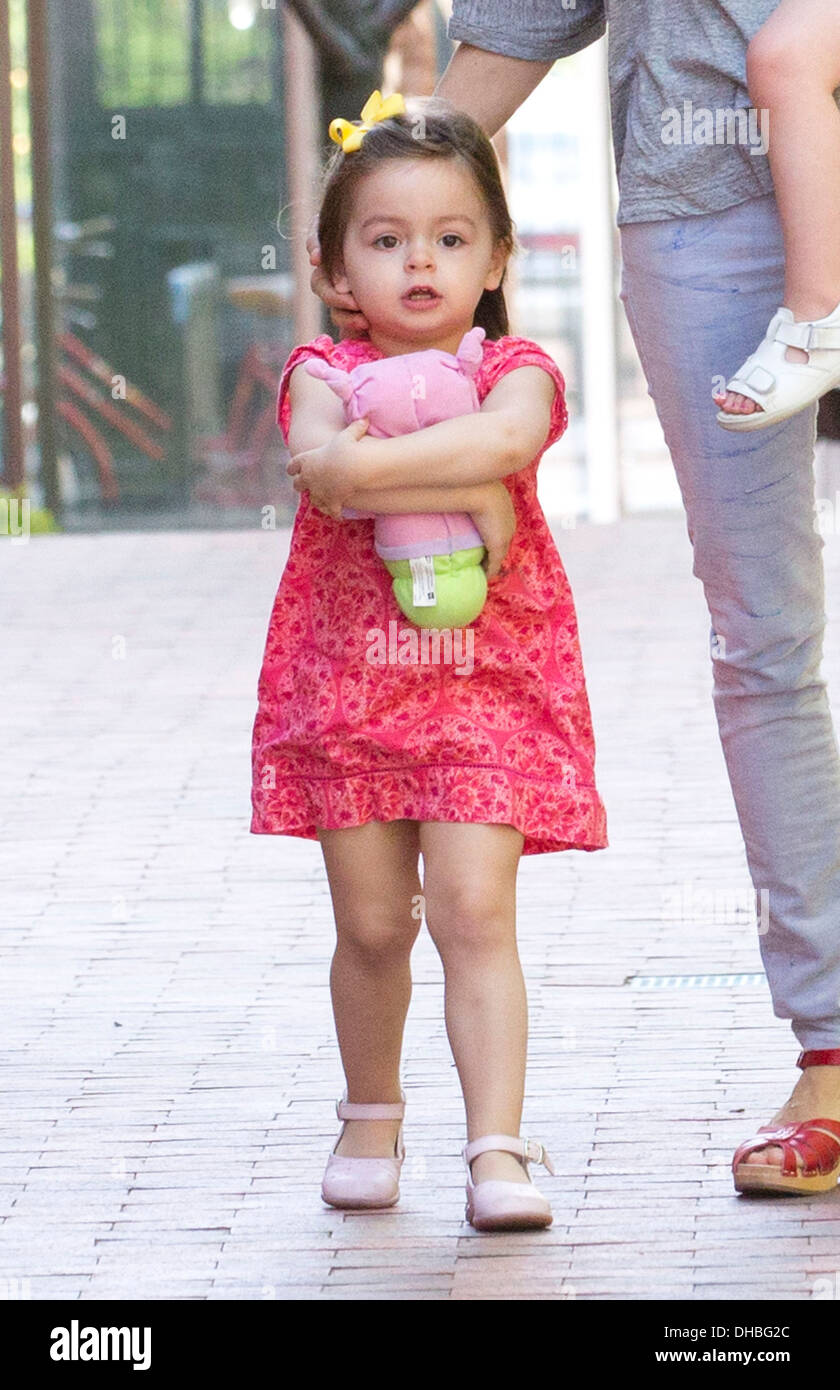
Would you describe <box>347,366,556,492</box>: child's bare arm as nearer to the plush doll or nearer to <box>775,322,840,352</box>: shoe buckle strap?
the plush doll

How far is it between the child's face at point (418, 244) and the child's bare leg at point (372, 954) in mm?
688

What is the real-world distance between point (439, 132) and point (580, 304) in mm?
12626

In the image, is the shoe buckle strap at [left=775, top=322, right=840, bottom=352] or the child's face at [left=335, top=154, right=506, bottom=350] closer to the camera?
the shoe buckle strap at [left=775, top=322, right=840, bottom=352]

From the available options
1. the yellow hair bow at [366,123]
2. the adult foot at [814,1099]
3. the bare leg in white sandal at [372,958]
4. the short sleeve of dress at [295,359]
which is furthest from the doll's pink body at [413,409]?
the adult foot at [814,1099]

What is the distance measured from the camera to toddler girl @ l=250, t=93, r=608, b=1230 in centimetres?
322

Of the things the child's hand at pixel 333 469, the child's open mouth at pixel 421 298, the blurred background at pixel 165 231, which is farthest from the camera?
the blurred background at pixel 165 231

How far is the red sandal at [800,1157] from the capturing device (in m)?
3.36

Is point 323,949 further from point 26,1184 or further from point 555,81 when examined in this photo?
point 555,81

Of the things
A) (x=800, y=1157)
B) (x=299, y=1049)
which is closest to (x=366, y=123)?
(x=800, y=1157)

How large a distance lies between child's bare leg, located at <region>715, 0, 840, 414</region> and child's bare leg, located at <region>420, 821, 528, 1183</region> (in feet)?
2.23

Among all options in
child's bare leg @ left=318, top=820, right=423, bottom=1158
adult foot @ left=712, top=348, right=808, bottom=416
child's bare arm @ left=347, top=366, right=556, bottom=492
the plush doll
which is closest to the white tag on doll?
the plush doll

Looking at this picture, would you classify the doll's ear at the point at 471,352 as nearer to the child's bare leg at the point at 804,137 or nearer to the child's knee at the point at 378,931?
the child's bare leg at the point at 804,137

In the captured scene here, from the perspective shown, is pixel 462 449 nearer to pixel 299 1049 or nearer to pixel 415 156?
pixel 415 156

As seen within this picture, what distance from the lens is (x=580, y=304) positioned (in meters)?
15.7
